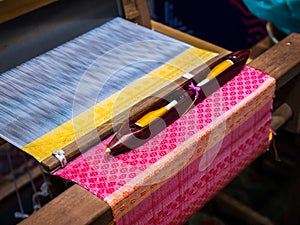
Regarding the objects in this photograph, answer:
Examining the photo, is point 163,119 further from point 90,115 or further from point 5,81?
point 5,81

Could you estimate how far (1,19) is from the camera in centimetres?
91

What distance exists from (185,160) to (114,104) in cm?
19

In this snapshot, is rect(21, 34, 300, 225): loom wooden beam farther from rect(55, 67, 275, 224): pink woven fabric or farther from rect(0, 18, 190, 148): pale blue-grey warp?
rect(0, 18, 190, 148): pale blue-grey warp

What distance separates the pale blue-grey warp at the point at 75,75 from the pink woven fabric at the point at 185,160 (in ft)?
0.50

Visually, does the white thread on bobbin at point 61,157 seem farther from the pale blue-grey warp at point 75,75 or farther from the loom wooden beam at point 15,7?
the loom wooden beam at point 15,7

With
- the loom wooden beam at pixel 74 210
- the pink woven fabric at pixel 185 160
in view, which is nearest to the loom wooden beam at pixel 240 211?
the pink woven fabric at pixel 185 160

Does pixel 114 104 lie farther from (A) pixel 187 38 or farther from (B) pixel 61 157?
(A) pixel 187 38

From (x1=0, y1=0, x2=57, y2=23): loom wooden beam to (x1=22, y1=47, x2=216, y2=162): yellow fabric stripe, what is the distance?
236mm

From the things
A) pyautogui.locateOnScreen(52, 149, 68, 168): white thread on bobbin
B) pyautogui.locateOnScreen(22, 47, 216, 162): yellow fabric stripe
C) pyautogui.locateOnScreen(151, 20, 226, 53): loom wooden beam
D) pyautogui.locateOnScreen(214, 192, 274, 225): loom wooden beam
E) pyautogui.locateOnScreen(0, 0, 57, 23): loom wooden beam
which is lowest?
pyautogui.locateOnScreen(214, 192, 274, 225): loom wooden beam

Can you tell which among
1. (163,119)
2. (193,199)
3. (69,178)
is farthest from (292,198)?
(69,178)

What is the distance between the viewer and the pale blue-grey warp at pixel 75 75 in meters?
0.87

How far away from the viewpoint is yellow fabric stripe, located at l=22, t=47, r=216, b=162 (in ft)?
2.62

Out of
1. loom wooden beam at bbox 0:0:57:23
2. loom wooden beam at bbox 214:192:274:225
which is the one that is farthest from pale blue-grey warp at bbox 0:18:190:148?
loom wooden beam at bbox 214:192:274:225

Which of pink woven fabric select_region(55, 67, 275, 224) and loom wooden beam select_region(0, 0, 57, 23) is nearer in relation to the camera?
pink woven fabric select_region(55, 67, 275, 224)
